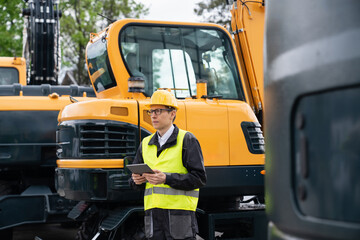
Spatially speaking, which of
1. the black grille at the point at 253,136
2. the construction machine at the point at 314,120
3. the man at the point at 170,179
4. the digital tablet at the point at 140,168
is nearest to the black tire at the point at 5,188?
the black grille at the point at 253,136

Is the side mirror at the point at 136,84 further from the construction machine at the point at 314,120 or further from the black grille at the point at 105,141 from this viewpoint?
the construction machine at the point at 314,120

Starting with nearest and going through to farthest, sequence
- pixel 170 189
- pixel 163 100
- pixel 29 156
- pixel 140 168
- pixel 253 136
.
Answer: pixel 140 168 < pixel 170 189 < pixel 163 100 < pixel 253 136 < pixel 29 156

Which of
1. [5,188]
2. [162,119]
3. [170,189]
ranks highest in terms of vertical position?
[162,119]

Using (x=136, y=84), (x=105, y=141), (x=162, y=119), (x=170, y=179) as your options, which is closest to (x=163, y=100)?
(x=162, y=119)

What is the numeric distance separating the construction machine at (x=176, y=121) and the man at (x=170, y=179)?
1.22m

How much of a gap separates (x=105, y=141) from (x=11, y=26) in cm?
1811

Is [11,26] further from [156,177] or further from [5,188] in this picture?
[156,177]

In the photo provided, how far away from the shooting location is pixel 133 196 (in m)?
5.33

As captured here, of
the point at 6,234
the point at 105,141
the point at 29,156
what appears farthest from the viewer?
the point at 6,234

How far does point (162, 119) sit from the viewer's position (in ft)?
13.5

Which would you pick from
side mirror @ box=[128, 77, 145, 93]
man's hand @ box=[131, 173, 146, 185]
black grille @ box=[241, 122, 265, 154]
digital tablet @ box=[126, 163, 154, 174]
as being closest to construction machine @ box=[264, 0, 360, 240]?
digital tablet @ box=[126, 163, 154, 174]

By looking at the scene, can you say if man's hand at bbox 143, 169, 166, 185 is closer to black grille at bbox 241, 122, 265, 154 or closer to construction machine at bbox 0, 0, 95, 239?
black grille at bbox 241, 122, 265, 154

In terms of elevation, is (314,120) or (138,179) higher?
(314,120)

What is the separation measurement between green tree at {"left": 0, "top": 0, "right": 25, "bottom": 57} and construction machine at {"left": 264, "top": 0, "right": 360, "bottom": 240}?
20.1m
